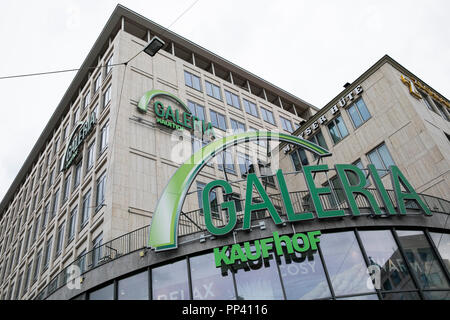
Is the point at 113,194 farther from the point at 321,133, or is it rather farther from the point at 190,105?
the point at 321,133

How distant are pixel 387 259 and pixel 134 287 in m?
11.3

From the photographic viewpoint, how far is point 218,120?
1510 inches

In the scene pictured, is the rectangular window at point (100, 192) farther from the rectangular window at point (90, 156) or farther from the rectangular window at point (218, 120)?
the rectangular window at point (218, 120)

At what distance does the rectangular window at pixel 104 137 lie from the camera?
29594 mm

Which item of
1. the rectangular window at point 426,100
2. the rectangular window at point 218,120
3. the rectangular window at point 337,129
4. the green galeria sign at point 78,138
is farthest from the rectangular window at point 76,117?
the rectangular window at point 426,100

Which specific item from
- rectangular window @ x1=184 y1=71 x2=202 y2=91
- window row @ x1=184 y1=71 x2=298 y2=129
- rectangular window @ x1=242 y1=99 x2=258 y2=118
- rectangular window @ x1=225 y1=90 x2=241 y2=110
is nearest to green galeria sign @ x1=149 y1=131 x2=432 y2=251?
rectangular window @ x1=184 y1=71 x2=202 y2=91

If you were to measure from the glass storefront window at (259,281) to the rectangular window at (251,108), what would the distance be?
89.3 feet

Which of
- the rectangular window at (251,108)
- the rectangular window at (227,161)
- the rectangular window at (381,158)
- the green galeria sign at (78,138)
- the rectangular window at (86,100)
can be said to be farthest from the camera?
the rectangular window at (251,108)

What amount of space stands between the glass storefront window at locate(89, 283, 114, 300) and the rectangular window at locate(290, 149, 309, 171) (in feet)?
67.2

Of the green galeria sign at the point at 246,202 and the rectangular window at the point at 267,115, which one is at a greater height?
the rectangular window at the point at 267,115

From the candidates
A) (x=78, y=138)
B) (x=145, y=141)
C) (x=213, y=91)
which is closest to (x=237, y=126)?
(x=213, y=91)

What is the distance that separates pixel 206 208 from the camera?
19.0 m

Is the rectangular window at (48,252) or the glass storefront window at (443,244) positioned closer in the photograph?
the glass storefront window at (443,244)

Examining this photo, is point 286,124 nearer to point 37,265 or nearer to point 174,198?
point 37,265
